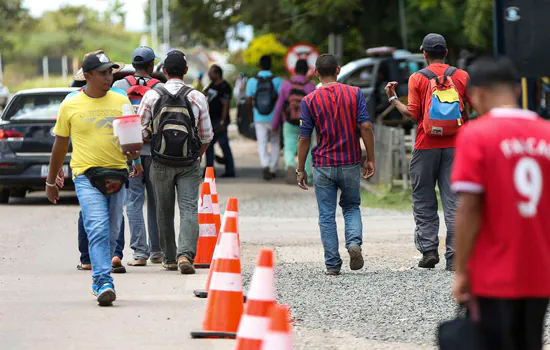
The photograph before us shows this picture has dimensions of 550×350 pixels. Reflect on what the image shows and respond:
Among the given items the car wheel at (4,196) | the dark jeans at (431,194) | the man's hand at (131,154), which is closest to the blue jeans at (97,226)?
the man's hand at (131,154)

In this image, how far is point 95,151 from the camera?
8.37 m

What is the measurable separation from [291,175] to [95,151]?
34.0 ft

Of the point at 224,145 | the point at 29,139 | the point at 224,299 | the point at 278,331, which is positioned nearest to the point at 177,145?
the point at 224,299

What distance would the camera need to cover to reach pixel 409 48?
1077 inches

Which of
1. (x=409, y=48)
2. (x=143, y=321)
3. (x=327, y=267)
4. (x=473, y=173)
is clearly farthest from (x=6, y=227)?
(x=409, y=48)

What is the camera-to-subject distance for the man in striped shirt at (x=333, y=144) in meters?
9.70

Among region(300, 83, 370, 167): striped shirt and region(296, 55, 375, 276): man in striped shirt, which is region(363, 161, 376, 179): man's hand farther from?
region(300, 83, 370, 167): striped shirt

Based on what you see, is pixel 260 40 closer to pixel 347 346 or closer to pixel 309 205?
pixel 309 205

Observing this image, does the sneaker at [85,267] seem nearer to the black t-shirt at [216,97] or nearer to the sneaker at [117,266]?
the sneaker at [117,266]

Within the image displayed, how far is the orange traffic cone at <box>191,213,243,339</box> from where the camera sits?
7.11 metres

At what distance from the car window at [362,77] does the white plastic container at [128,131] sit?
1579 cm

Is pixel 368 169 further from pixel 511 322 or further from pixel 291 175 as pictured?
pixel 291 175

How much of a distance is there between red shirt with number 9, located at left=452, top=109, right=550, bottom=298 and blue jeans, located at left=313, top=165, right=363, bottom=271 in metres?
5.41

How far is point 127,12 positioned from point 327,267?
11255 centimetres
